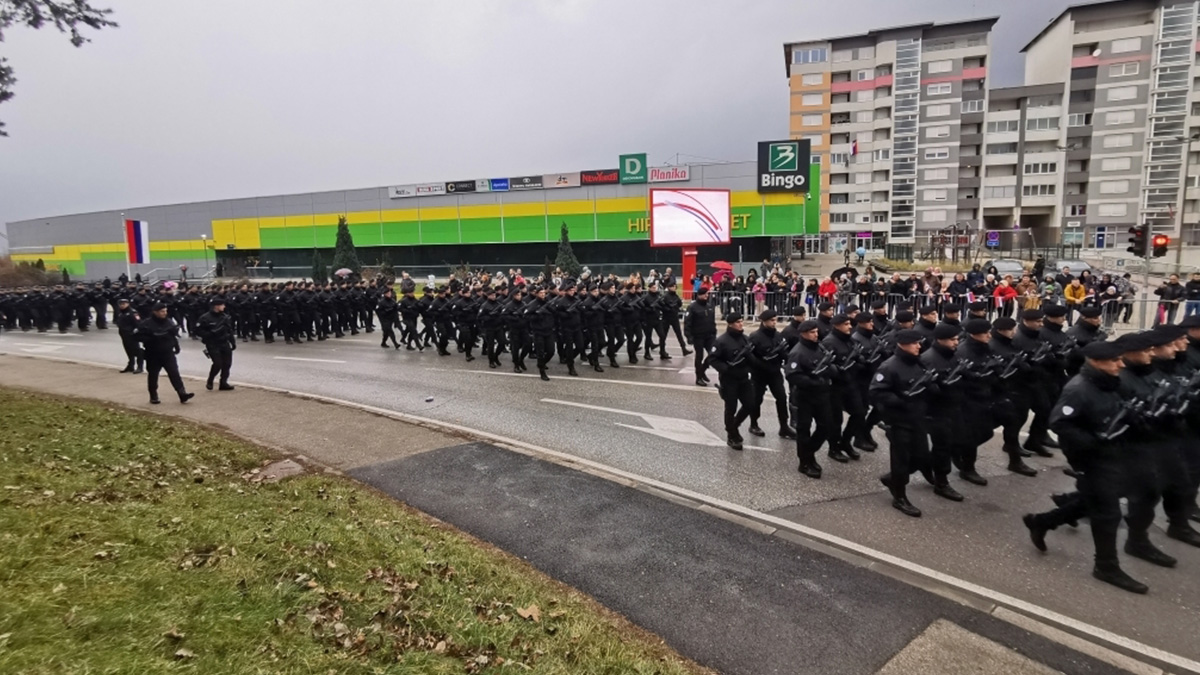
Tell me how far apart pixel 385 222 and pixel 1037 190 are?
188 feet

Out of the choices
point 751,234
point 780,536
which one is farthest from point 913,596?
point 751,234

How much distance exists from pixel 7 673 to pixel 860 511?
6462 millimetres

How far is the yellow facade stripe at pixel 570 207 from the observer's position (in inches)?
1839

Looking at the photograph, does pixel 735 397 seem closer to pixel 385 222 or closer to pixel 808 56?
pixel 385 222

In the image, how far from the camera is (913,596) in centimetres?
499

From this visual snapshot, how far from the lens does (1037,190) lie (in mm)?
58406

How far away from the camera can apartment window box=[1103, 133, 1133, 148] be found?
55.8 m

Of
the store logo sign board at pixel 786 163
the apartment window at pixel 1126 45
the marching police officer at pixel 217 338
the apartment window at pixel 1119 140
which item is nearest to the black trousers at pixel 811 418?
the marching police officer at pixel 217 338

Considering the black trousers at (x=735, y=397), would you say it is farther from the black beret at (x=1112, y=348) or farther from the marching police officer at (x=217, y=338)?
the marching police officer at (x=217, y=338)

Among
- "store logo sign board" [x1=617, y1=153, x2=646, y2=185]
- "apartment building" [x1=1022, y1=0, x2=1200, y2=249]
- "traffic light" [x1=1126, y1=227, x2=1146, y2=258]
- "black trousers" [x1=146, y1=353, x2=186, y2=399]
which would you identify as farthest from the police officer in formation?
"apartment building" [x1=1022, y1=0, x2=1200, y2=249]

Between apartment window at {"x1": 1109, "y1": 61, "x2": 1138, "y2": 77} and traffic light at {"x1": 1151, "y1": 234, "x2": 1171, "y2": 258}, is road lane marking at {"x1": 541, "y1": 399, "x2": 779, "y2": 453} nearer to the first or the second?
traffic light at {"x1": 1151, "y1": 234, "x2": 1171, "y2": 258}

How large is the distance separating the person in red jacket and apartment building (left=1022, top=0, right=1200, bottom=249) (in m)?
44.6

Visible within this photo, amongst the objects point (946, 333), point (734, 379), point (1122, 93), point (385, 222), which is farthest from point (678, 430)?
point (1122, 93)

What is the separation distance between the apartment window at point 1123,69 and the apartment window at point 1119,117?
10.2ft
